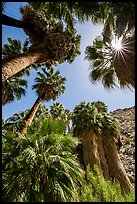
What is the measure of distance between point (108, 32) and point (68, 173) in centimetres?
495

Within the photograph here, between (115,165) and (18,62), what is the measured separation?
10.1 metres

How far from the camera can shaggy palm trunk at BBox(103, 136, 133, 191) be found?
1494 centimetres

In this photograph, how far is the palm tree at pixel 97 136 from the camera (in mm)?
16281

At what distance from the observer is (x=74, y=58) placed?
1627 cm

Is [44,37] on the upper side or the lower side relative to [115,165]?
upper

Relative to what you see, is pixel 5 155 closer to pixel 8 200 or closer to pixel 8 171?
pixel 8 171

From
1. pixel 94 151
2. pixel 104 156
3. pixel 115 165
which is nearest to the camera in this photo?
pixel 115 165

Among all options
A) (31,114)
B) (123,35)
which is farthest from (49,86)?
(123,35)

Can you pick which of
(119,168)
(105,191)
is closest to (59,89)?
(119,168)

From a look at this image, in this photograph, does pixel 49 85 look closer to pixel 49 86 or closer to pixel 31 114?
pixel 49 86

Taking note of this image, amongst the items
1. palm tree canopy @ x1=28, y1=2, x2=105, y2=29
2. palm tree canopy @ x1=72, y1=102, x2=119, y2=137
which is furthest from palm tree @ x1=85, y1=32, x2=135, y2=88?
palm tree canopy @ x1=72, y1=102, x2=119, y2=137

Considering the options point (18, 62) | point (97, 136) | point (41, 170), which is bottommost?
point (97, 136)

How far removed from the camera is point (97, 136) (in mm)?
17828

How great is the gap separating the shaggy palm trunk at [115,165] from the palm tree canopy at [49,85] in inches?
200
